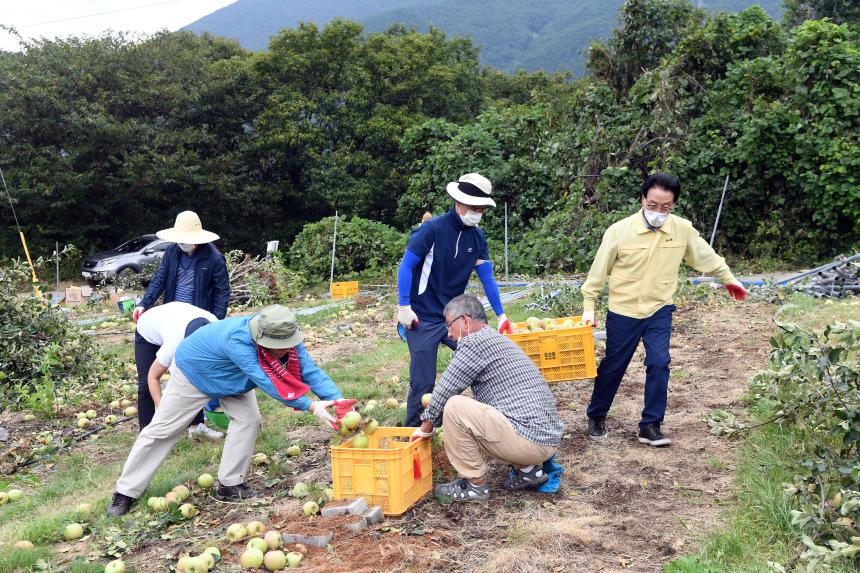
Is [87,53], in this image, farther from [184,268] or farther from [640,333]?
[640,333]

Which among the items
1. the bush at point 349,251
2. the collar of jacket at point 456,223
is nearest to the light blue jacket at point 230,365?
the collar of jacket at point 456,223

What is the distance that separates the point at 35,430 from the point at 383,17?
128473mm

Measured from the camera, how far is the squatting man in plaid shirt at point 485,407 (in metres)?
4.26

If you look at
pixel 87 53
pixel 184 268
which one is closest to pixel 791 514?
pixel 184 268

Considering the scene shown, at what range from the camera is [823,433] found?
4668 mm

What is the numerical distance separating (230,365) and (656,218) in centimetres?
299

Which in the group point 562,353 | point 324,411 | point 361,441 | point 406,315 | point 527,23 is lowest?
point 361,441

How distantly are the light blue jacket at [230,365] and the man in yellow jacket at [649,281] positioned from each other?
206cm

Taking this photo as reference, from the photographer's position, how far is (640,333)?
5242mm

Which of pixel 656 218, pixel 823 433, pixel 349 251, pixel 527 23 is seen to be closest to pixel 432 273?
pixel 656 218

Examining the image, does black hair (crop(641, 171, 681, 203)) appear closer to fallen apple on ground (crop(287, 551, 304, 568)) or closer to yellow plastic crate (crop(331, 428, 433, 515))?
→ yellow plastic crate (crop(331, 428, 433, 515))

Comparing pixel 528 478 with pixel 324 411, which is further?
pixel 528 478

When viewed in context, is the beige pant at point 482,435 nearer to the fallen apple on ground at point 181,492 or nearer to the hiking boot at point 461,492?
the hiking boot at point 461,492

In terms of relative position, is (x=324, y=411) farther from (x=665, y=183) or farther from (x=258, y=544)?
(x=665, y=183)
